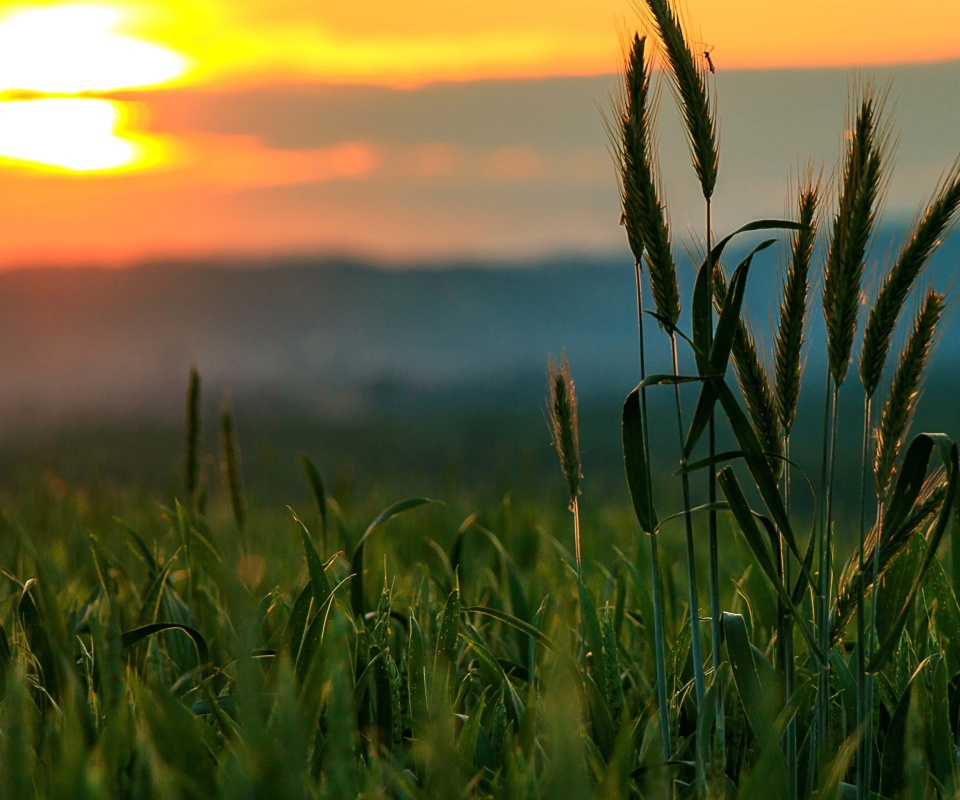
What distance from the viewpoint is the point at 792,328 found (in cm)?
167

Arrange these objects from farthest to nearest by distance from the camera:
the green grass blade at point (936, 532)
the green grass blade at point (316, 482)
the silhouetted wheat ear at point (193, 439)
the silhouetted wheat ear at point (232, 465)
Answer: the silhouetted wheat ear at point (232, 465)
the silhouetted wheat ear at point (193, 439)
the green grass blade at point (316, 482)
the green grass blade at point (936, 532)

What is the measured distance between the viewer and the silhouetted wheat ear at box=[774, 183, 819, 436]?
5.39ft

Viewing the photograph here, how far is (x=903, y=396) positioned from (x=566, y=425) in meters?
0.65

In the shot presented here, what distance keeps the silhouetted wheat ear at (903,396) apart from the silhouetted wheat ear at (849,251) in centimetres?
13

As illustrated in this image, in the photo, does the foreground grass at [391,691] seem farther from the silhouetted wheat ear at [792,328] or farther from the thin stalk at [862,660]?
the silhouetted wheat ear at [792,328]

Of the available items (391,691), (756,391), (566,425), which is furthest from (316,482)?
(756,391)

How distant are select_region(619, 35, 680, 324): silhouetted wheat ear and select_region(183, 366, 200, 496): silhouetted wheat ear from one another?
75.2 inches

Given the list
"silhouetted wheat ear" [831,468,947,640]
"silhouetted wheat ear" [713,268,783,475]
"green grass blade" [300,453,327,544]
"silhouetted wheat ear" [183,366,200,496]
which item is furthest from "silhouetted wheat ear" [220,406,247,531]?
"silhouetted wheat ear" [831,468,947,640]

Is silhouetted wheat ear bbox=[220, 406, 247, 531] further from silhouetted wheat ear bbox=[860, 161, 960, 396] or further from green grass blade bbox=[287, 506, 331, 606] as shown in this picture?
silhouetted wheat ear bbox=[860, 161, 960, 396]

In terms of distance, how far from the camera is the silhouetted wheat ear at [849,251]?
1.55 meters

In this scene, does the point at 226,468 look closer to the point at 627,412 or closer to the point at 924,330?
the point at 627,412

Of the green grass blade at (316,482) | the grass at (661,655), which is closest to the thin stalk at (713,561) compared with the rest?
the grass at (661,655)

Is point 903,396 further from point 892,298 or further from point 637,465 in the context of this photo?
point 637,465

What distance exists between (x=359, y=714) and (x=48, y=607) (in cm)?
71
